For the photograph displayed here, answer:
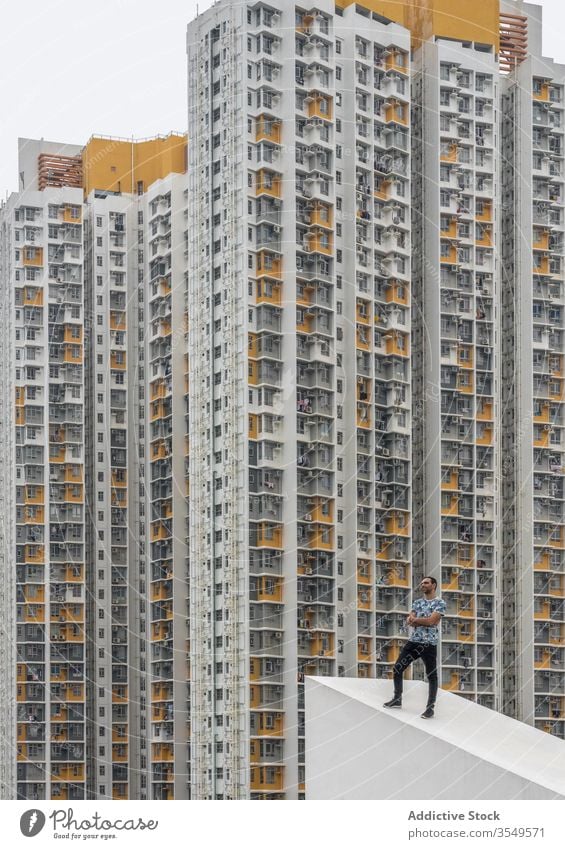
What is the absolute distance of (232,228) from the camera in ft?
28.9

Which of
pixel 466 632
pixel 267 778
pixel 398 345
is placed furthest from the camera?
pixel 466 632

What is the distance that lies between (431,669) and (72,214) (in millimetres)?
7525

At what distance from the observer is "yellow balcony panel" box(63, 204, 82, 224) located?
1114cm

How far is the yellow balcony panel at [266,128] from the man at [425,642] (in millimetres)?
5021

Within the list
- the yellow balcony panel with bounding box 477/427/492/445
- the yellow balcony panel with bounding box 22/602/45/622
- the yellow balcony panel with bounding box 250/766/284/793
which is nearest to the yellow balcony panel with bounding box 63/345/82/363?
the yellow balcony panel with bounding box 22/602/45/622

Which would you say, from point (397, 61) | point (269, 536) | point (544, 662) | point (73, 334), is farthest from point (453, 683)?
point (397, 61)

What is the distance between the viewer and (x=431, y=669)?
4355 millimetres

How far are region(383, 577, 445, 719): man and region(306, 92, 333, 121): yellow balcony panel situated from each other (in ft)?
17.3

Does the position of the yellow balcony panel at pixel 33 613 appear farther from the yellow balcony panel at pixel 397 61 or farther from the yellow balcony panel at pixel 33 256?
the yellow balcony panel at pixel 397 61

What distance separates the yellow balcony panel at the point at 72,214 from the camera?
11141mm

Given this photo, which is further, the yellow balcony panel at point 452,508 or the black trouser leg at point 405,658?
the yellow balcony panel at point 452,508

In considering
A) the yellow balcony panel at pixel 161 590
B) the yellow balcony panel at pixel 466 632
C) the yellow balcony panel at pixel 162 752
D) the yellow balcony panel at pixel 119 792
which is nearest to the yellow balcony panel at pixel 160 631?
the yellow balcony panel at pixel 161 590

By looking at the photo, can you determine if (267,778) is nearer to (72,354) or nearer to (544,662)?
(544,662)
